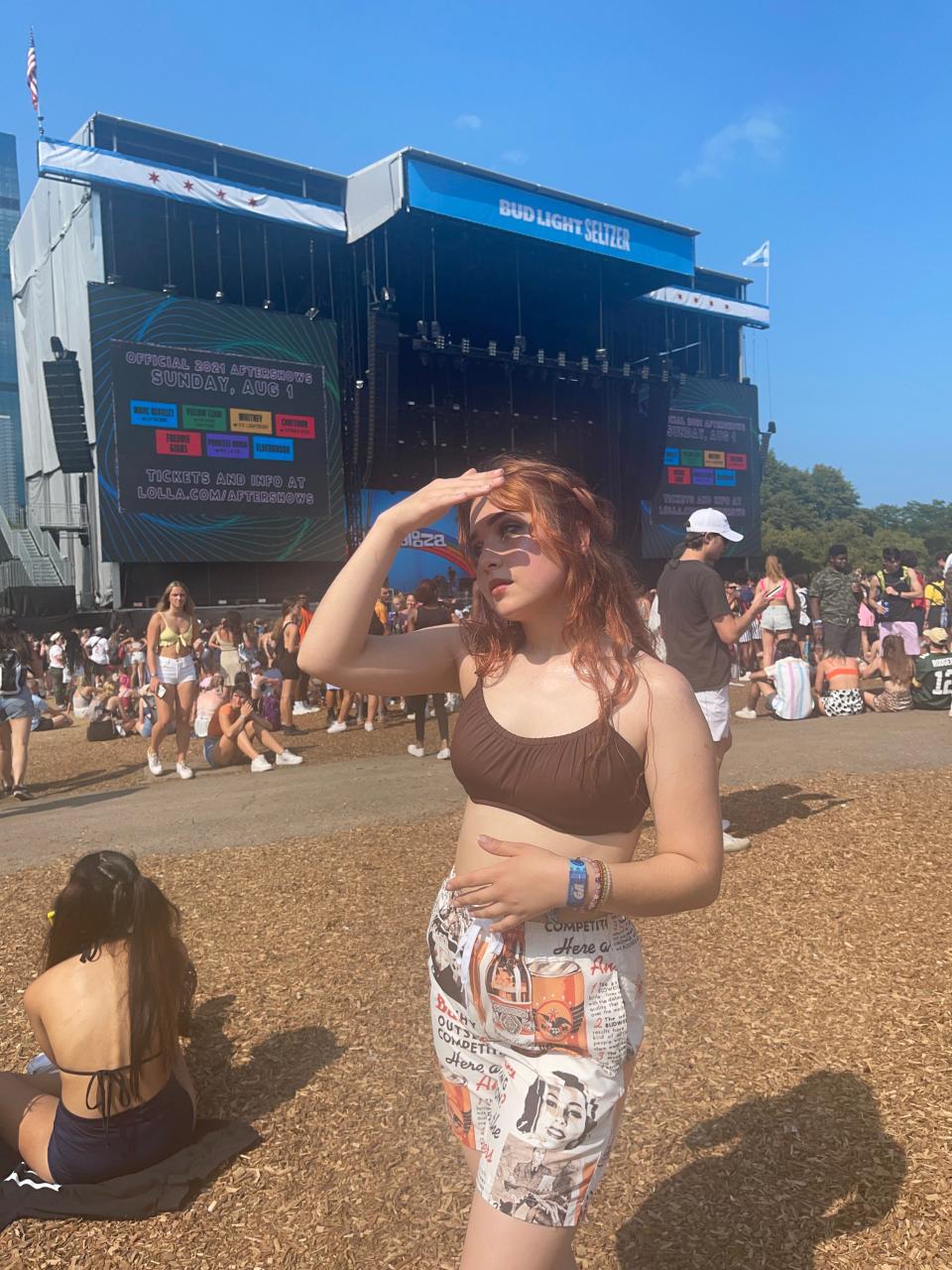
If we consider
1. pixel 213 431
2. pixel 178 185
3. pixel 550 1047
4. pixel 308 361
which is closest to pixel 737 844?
pixel 550 1047

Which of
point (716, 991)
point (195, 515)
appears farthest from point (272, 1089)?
point (195, 515)

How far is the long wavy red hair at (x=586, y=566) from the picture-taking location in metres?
1.59

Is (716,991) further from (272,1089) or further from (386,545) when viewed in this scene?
(386,545)

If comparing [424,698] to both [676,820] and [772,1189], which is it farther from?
[676,820]

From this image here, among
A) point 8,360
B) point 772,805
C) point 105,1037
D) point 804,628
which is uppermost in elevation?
point 8,360

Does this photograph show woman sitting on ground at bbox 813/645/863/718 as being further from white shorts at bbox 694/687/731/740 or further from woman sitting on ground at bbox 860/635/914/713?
white shorts at bbox 694/687/731/740

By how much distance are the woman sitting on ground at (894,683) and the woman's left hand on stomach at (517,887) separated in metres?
10.7

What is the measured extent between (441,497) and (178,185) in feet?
76.3

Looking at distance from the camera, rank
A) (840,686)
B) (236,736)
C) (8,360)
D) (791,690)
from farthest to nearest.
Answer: (8,360) → (840,686) → (791,690) → (236,736)

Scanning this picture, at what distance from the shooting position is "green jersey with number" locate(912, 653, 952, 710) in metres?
10.6

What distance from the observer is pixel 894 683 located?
36.2 ft

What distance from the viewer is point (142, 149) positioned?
23.5m

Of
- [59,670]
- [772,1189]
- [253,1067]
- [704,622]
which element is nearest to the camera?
[772,1189]

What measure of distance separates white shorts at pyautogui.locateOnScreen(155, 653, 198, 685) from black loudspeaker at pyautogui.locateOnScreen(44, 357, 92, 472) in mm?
13575
